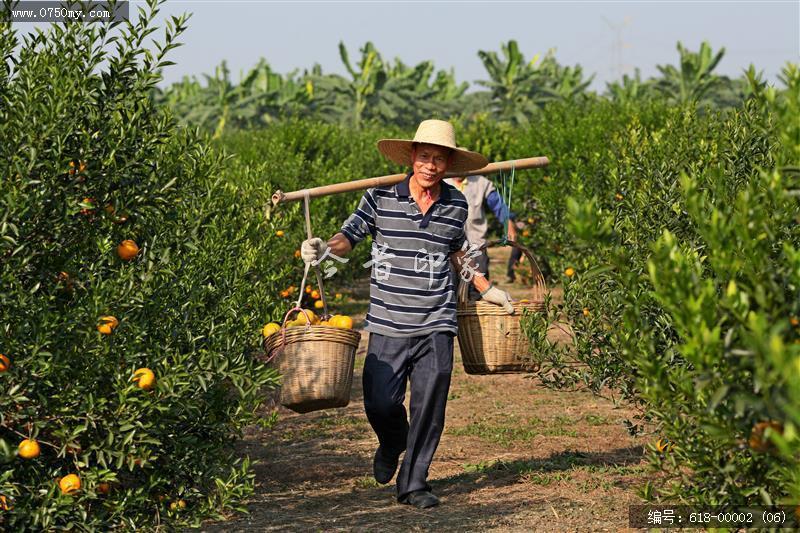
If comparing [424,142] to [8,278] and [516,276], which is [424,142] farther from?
[516,276]

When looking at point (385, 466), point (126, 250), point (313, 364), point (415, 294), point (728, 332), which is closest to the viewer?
point (728, 332)

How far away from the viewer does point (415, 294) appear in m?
6.02

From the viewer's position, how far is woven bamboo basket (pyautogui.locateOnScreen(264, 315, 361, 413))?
568 centimetres

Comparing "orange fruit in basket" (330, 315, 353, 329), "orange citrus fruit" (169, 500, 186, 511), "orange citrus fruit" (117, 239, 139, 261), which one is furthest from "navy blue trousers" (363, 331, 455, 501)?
"orange citrus fruit" (117, 239, 139, 261)

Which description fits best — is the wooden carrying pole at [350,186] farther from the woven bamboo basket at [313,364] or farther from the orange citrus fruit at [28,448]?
the orange citrus fruit at [28,448]

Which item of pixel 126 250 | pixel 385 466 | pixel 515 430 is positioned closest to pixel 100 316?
pixel 126 250

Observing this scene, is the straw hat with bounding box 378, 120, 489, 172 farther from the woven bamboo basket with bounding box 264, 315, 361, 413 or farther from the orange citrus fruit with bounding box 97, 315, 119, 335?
the orange citrus fruit with bounding box 97, 315, 119, 335

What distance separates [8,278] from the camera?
3.79m

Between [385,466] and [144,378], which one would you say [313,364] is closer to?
[385,466]

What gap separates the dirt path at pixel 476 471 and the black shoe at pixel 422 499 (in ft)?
0.23

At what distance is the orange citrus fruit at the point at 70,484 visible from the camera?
3973 millimetres

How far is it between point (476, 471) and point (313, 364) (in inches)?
75.0

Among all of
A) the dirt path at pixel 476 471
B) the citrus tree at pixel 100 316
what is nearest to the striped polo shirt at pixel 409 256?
the dirt path at pixel 476 471

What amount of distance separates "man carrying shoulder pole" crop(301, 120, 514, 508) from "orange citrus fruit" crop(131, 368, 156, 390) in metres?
1.99
